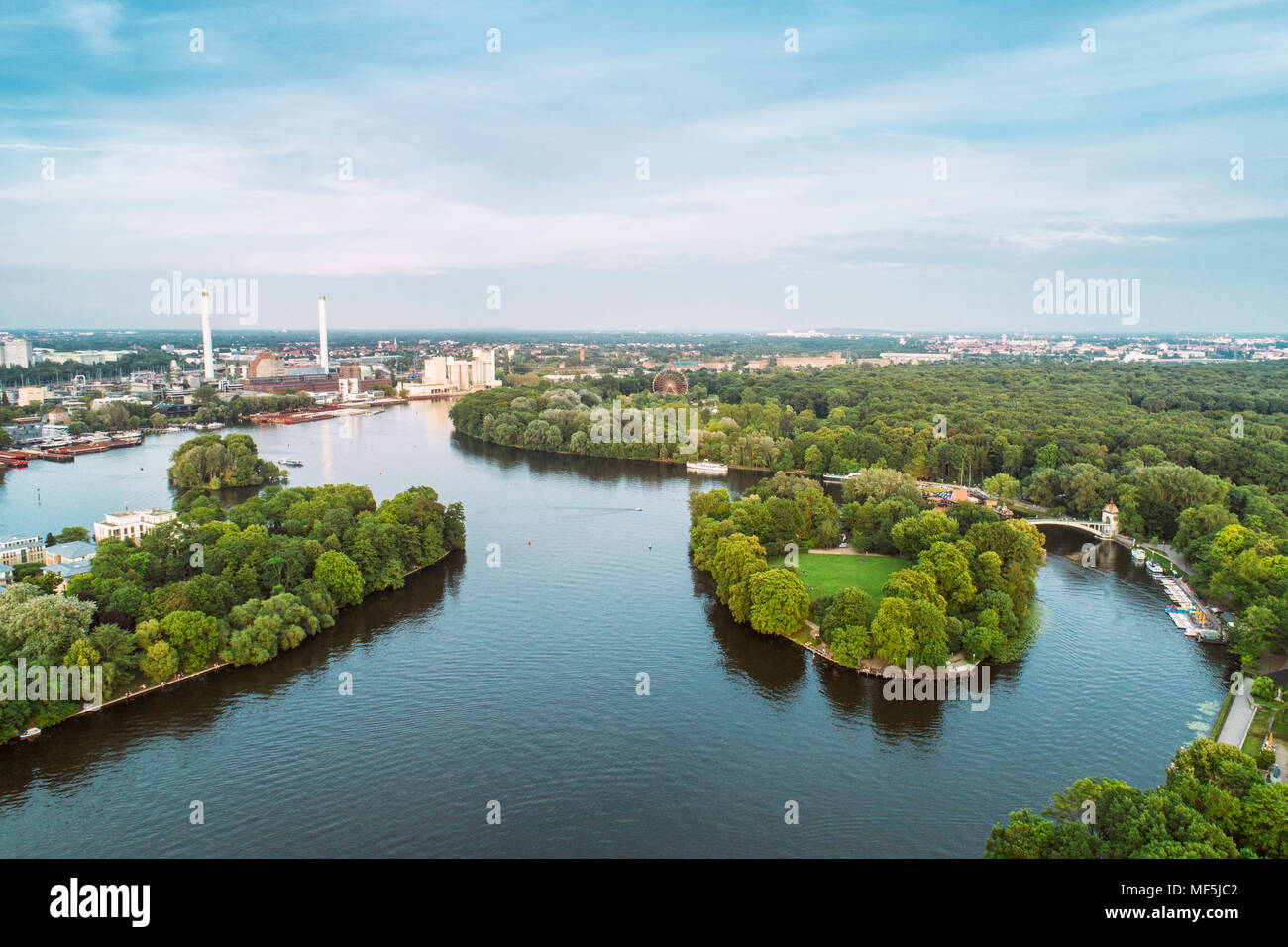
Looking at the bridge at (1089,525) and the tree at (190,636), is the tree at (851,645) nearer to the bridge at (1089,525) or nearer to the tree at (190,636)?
the tree at (190,636)

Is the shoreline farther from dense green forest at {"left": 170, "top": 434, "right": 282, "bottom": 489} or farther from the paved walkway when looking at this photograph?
dense green forest at {"left": 170, "top": 434, "right": 282, "bottom": 489}

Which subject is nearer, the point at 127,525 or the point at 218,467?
the point at 127,525

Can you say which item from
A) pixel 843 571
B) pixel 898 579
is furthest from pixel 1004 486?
pixel 898 579

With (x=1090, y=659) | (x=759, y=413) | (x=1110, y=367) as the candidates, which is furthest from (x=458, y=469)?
(x=1110, y=367)

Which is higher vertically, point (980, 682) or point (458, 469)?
point (458, 469)

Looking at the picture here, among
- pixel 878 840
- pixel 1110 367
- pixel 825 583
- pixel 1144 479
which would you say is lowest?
pixel 878 840

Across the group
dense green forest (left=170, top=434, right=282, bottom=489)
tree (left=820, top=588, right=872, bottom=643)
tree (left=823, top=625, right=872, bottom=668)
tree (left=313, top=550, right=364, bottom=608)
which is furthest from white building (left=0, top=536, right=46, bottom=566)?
tree (left=823, top=625, right=872, bottom=668)

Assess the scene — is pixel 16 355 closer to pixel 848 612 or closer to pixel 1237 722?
pixel 848 612

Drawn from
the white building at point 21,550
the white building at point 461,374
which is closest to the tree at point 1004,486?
the white building at point 21,550
